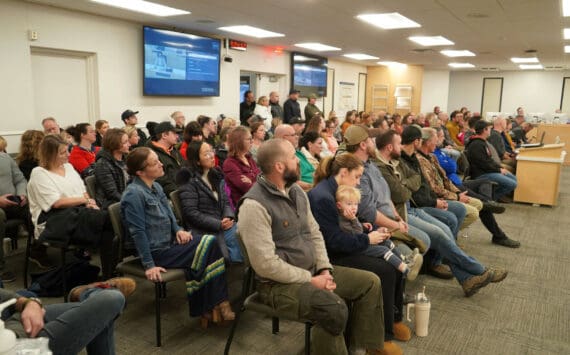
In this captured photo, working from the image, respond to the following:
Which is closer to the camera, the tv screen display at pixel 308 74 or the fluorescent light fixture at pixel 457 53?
the fluorescent light fixture at pixel 457 53

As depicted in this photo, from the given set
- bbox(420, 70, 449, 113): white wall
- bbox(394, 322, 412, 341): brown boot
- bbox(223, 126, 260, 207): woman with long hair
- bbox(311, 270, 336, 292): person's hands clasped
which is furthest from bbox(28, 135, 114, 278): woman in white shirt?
bbox(420, 70, 449, 113): white wall

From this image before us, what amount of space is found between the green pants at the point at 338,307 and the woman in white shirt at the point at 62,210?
146 cm

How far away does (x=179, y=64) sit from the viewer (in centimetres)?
765

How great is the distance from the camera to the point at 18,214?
3674 millimetres

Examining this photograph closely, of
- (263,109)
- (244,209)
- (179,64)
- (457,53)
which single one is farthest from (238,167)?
(457,53)

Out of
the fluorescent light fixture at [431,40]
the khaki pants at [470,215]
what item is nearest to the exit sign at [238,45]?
the fluorescent light fixture at [431,40]

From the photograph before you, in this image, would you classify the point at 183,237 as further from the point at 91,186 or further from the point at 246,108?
the point at 246,108

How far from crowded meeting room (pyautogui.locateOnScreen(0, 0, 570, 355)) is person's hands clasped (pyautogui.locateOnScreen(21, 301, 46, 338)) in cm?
1

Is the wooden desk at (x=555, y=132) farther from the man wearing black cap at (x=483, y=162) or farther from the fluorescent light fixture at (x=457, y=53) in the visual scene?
the man wearing black cap at (x=483, y=162)

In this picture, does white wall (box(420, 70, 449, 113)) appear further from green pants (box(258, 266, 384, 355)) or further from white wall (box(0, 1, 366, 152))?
green pants (box(258, 266, 384, 355))

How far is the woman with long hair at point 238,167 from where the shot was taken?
3523 mm

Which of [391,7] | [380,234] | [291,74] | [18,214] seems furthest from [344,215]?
[291,74]

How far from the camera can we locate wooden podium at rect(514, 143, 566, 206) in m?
6.39

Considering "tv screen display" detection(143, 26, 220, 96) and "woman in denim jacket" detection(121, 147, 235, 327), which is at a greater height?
"tv screen display" detection(143, 26, 220, 96)
